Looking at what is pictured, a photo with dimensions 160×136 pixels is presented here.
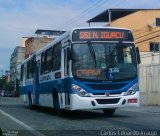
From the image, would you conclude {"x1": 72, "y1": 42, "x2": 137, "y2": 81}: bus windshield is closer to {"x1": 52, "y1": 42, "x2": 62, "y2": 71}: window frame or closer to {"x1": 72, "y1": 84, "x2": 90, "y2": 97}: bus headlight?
{"x1": 72, "y1": 84, "x2": 90, "y2": 97}: bus headlight

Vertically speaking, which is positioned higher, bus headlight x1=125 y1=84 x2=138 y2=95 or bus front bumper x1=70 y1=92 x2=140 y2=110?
bus headlight x1=125 y1=84 x2=138 y2=95

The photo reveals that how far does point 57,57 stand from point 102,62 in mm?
2812

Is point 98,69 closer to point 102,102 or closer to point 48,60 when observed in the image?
point 102,102

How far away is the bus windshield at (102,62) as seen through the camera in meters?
18.1

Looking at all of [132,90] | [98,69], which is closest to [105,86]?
[98,69]

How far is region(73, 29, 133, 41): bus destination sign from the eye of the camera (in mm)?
18516

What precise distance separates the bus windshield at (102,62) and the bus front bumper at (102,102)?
0.73 m

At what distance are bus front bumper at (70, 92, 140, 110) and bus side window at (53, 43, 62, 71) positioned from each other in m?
2.39

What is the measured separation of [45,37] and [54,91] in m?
94.0

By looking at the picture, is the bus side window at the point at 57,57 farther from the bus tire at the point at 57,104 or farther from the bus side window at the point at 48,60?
the bus tire at the point at 57,104

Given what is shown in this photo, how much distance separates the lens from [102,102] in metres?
18.1

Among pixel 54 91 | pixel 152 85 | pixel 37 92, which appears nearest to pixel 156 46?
pixel 152 85

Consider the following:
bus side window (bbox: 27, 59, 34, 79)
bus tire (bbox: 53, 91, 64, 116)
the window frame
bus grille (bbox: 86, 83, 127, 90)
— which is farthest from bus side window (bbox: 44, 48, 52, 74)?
bus side window (bbox: 27, 59, 34, 79)

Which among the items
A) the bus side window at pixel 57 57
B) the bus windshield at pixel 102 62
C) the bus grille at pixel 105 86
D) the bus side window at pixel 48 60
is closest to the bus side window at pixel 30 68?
the bus side window at pixel 48 60
